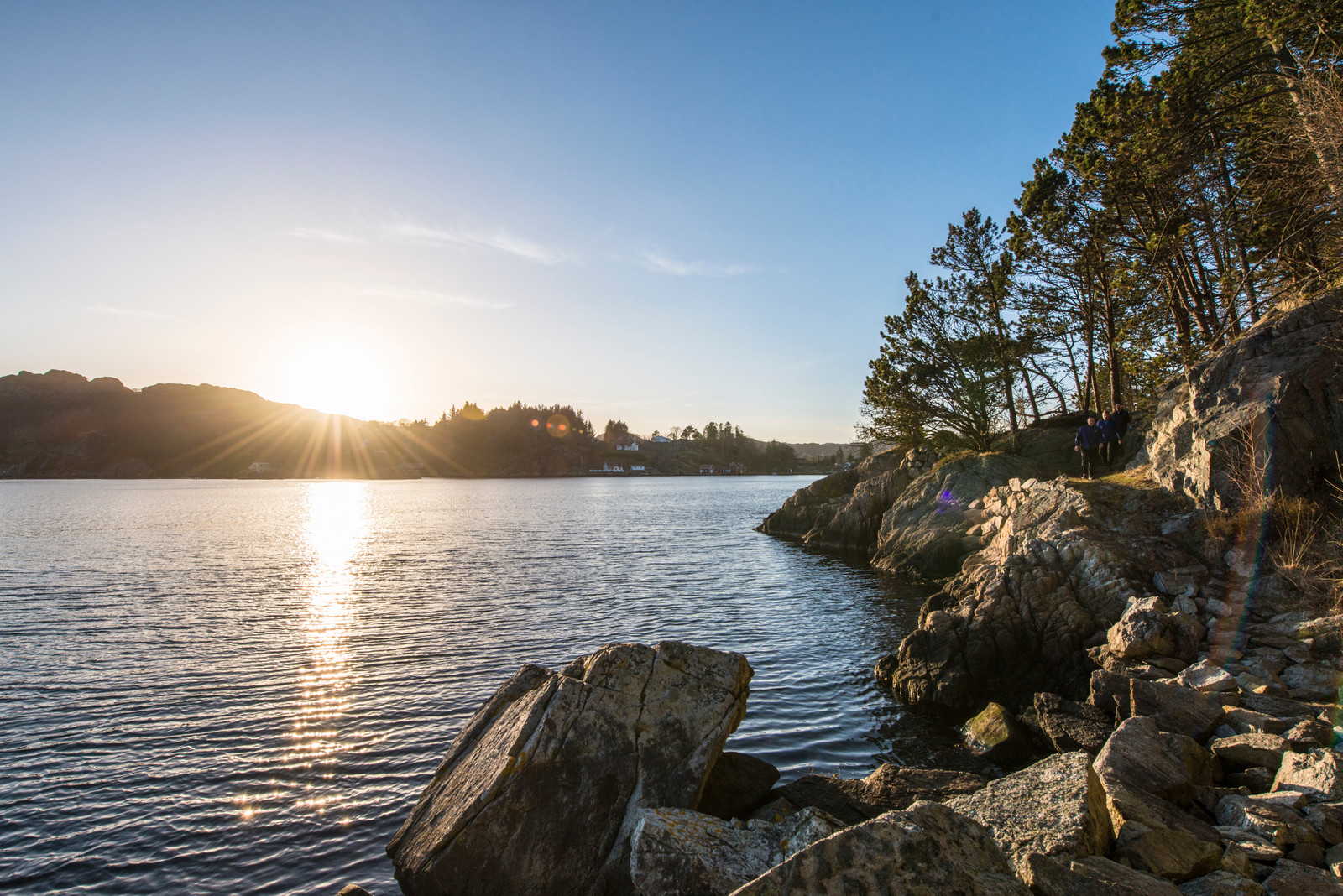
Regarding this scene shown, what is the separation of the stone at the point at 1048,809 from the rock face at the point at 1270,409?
13056mm

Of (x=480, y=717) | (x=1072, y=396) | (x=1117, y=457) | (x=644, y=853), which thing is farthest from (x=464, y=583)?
(x=1072, y=396)

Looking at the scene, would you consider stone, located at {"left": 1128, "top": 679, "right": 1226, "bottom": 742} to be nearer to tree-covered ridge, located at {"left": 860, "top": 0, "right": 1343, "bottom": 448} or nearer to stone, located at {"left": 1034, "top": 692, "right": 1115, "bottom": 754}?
Result: stone, located at {"left": 1034, "top": 692, "right": 1115, "bottom": 754}

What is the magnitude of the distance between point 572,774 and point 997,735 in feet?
27.3

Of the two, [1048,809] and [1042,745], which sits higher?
[1048,809]

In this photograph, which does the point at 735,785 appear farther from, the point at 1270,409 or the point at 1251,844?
the point at 1270,409

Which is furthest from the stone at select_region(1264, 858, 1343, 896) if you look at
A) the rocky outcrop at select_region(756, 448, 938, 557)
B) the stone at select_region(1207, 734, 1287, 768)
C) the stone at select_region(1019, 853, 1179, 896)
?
the rocky outcrop at select_region(756, 448, 938, 557)

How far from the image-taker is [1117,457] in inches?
1128

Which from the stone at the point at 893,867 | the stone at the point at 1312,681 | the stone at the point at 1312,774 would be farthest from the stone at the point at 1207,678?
the stone at the point at 893,867

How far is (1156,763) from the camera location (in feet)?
27.8

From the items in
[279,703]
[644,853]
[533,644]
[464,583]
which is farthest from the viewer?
[464,583]

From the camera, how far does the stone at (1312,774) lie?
24.4 ft

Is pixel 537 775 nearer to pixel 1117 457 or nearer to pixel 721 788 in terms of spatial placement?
pixel 721 788

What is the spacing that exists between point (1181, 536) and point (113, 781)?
23.9 metres

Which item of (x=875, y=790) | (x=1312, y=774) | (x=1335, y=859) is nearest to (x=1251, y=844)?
(x=1335, y=859)
